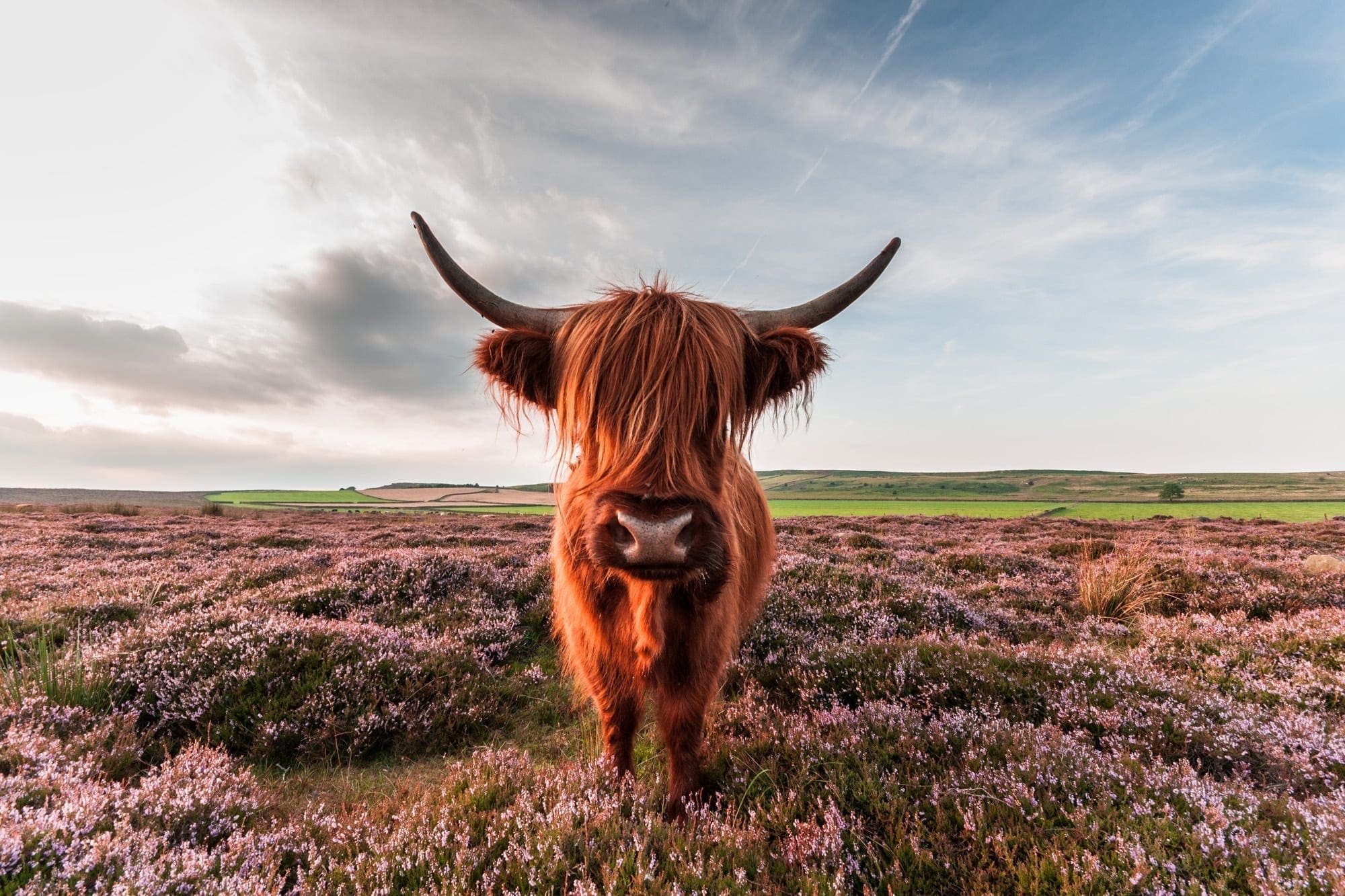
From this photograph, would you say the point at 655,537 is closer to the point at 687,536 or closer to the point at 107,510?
the point at 687,536

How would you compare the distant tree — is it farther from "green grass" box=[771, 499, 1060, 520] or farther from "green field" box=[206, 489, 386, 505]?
"green field" box=[206, 489, 386, 505]

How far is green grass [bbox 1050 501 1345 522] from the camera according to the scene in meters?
37.2

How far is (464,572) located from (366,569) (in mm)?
1571

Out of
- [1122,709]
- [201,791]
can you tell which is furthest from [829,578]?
[201,791]

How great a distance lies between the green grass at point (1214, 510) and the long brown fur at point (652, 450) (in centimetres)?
4167

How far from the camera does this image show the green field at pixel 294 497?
65312 mm

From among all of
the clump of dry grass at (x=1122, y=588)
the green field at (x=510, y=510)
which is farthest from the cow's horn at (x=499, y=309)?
the green field at (x=510, y=510)

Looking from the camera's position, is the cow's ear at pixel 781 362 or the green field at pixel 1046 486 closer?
the cow's ear at pixel 781 362

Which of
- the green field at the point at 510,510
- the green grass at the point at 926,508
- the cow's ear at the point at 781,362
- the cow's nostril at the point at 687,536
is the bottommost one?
the green grass at the point at 926,508

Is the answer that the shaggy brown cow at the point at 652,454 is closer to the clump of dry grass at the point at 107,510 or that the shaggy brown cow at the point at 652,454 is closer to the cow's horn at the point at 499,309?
the cow's horn at the point at 499,309

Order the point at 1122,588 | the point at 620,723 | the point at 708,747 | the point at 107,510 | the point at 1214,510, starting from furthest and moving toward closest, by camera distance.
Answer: the point at 1214,510 → the point at 107,510 → the point at 1122,588 → the point at 708,747 → the point at 620,723

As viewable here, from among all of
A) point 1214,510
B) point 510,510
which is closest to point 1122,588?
point 510,510

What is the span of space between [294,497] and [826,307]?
9795 cm

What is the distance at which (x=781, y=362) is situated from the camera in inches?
125
